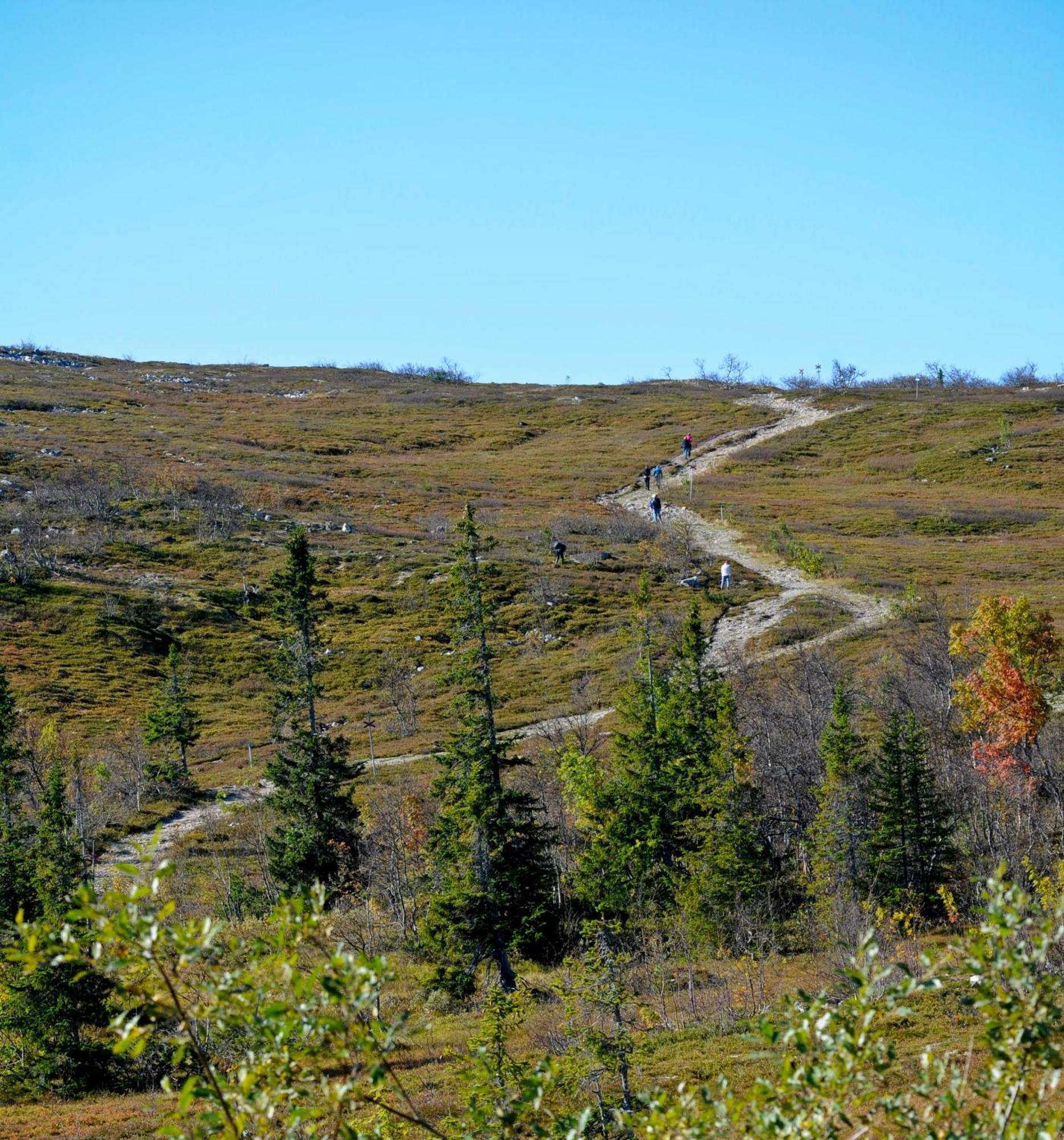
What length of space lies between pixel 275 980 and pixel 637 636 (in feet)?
105

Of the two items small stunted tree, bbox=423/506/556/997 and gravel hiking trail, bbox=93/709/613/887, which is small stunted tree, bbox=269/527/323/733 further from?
small stunted tree, bbox=423/506/556/997

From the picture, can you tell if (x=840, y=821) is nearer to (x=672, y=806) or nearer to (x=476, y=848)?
(x=672, y=806)

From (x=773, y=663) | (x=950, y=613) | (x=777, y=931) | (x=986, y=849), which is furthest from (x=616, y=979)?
(x=950, y=613)

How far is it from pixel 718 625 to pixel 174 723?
28.2m

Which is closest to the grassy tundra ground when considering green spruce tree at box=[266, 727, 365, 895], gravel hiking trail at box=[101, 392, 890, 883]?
gravel hiking trail at box=[101, 392, 890, 883]

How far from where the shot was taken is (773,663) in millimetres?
52469

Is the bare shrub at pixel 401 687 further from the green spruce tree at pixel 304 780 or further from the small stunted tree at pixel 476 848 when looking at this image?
the small stunted tree at pixel 476 848

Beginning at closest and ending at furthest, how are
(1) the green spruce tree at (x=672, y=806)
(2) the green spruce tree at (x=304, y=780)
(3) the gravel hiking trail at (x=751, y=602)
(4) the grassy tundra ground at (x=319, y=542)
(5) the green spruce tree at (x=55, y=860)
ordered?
(5) the green spruce tree at (x=55, y=860) → (1) the green spruce tree at (x=672, y=806) → (2) the green spruce tree at (x=304, y=780) → (3) the gravel hiking trail at (x=751, y=602) → (4) the grassy tundra ground at (x=319, y=542)

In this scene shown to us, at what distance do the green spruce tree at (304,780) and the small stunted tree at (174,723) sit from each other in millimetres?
15402

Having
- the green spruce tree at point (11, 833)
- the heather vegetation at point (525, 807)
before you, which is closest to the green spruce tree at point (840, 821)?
the heather vegetation at point (525, 807)

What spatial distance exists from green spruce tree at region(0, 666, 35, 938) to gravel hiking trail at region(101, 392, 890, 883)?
1.89 meters

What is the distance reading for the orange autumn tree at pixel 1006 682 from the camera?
3584 centimetres

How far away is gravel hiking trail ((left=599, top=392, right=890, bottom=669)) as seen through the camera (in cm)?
5588

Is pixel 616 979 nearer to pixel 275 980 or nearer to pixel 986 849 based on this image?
pixel 275 980
